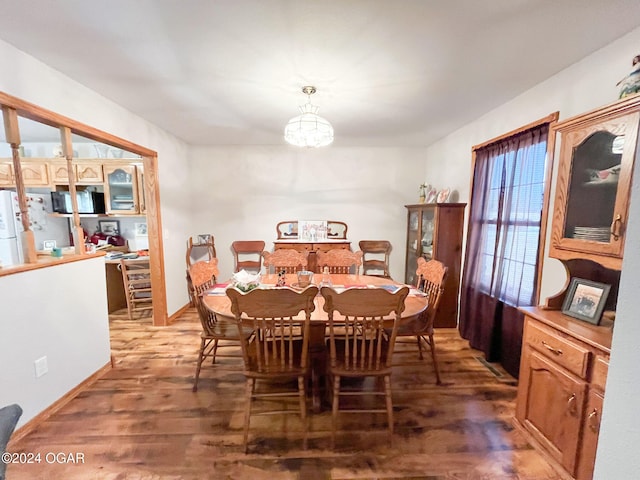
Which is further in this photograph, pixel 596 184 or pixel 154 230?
pixel 154 230

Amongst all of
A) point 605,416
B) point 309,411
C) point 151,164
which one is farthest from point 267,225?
point 605,416

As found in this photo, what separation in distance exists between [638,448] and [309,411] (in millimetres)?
→ 1760

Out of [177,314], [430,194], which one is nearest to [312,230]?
[430,194]

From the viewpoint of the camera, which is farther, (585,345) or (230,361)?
(230,361)

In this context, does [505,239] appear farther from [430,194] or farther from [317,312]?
[317,312]

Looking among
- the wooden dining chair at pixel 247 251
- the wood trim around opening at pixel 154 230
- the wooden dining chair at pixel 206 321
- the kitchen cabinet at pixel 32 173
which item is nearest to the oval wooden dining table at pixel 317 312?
the wooden dining chair at pixel 206 321

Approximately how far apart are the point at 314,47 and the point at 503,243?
228 centimetres

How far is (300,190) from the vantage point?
13.8 feet

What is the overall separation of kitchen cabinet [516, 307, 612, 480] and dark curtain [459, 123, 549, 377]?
695 millimetres

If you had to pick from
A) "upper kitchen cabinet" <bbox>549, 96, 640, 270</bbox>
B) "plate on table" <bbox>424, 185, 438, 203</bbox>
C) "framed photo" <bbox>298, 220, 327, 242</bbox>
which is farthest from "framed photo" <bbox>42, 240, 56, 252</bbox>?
"upper kitchen cabinet" <bbox>549, 96, 640, 270</bbox>

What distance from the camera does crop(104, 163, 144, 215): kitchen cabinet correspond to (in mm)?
3551

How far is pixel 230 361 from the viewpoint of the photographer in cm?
263

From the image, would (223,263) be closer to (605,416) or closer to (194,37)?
(194,37)

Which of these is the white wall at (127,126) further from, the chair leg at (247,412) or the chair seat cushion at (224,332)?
the chair leg at (247,412)
